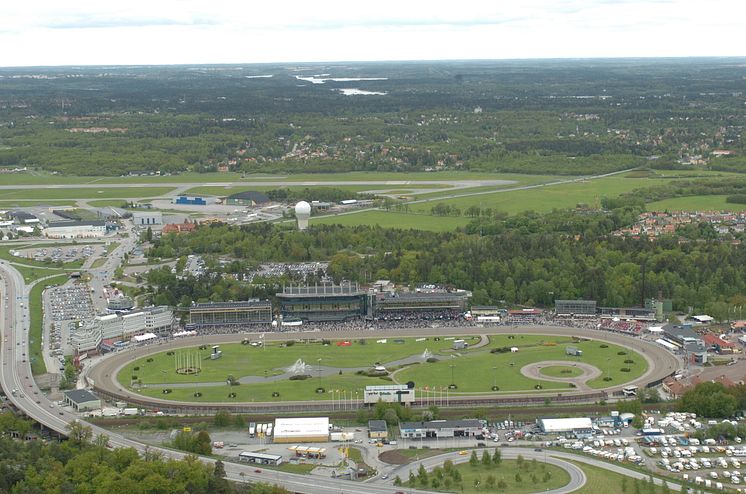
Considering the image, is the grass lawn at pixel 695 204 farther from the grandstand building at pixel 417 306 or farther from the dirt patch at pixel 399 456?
the dirt patch at pixel 399 456

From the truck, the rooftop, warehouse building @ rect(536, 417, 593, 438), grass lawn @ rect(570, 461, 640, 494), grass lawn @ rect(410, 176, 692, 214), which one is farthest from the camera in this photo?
grass lawn @ rect(410, 176, 692, 214)

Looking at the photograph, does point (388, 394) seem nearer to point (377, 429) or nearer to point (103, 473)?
point (377, 429)

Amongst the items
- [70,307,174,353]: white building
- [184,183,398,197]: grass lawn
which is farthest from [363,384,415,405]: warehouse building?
[184,183,398,197]: grass lawn

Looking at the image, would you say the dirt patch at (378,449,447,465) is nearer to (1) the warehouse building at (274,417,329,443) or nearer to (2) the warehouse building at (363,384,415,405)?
(1) the warehouse building at (274,417,329,443)

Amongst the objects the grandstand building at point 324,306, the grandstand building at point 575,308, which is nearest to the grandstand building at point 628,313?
the grandstand building at point 575,308

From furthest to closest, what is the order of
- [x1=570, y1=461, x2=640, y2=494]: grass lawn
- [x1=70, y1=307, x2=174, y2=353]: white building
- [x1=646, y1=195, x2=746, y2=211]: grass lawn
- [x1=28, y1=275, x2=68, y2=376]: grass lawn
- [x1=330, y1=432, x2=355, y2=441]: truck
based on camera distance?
[x1=646, y1=195, x2=746, y2=211]: grass lawn
[x1=70, y1=307, x2=174, y2=353]: white building
[x1=28, y1=275, x2=68, y2=376]: grass lawn
[x1=330, y1=432, x2=355, y2=441]: truck
[x1=570, y1=461, x2=640, y2=494]: grass lawn

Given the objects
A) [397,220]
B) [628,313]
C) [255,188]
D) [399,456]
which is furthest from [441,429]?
[255,188]

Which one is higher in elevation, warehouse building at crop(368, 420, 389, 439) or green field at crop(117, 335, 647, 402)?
warehouse building at crop(368, 420, 389, 439)
